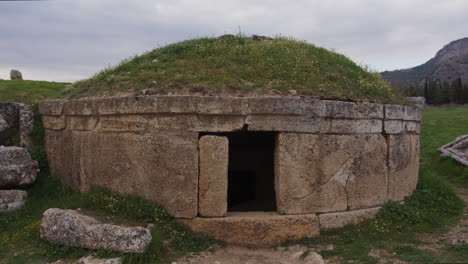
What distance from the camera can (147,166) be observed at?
6020 millimetres

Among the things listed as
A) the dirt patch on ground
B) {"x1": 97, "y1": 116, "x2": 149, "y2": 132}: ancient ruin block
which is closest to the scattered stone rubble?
{"x1": 97, "y1": 116, "x2": 149, "y2": 132}: ancient ruin block

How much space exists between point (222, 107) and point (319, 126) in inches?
60.1

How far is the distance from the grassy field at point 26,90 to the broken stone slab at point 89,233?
13.5 ft

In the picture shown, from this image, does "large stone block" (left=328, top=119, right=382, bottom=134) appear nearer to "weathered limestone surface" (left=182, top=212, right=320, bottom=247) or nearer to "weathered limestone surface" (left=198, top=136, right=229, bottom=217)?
"weathered limestone surface" (left=182, top=212, right=320, bottom=247)

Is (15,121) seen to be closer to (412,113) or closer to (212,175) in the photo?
(212,175)

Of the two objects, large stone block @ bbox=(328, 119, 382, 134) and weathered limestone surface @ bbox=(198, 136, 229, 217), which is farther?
large stone block @ bbox=(328, 119, 382, 134)

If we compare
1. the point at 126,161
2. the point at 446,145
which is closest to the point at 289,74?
the point at 126,161

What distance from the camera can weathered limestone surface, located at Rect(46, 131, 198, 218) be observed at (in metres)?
5.86

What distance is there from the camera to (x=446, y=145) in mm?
12820

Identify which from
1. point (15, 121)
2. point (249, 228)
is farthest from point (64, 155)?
point (249, 228)

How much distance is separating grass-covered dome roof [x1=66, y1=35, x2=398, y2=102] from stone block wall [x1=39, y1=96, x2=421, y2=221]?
1.62 ft

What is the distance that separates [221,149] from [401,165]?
11.1ft

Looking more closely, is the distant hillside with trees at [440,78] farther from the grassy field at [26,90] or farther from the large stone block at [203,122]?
the grassy field at [26,90]

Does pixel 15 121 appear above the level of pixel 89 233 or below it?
above
